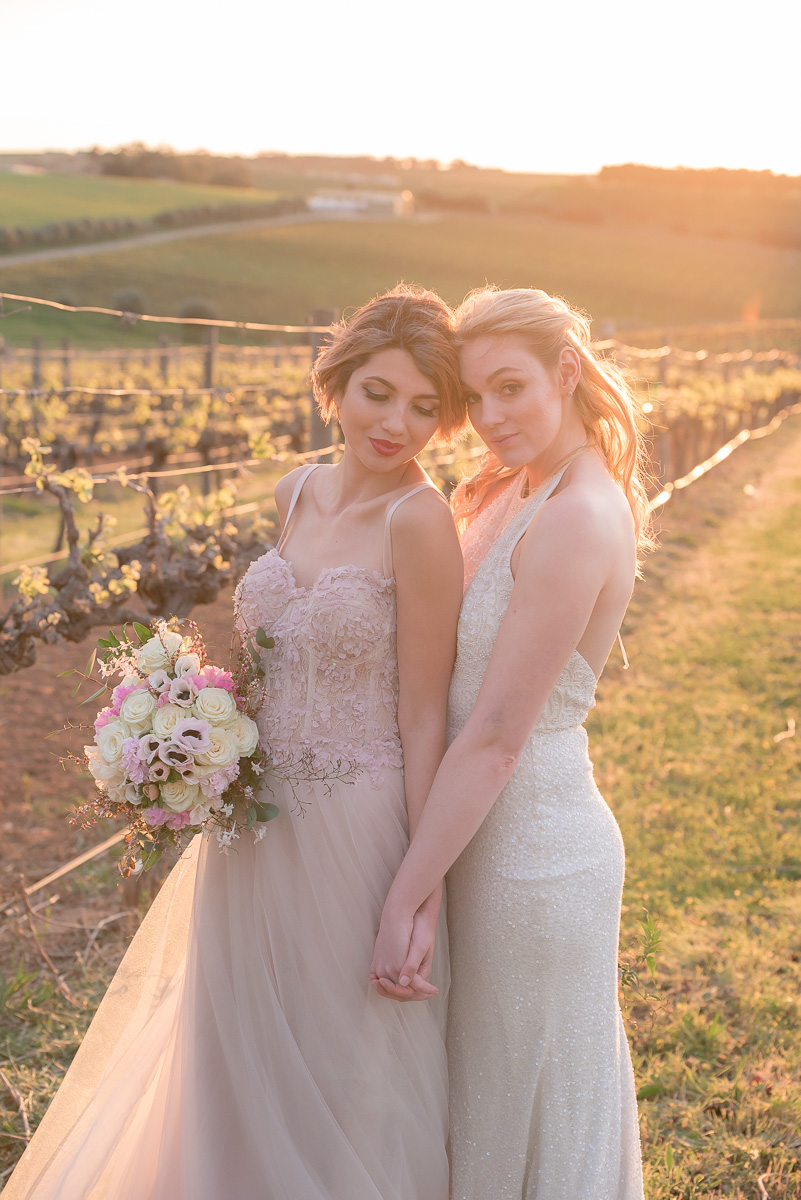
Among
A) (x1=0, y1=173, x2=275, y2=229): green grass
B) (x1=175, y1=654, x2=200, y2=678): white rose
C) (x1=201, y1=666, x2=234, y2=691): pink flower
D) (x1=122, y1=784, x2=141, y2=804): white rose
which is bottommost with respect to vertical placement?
(x1=122, y1=784, x2=141, y2=804): white rose

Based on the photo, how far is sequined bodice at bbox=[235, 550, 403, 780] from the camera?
6.72 ft

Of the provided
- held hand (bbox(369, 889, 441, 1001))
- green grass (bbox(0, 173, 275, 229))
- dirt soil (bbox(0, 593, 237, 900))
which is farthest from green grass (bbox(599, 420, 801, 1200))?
green grass (bbox(0, 173, 275, 229))

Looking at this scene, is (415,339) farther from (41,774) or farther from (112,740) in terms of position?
(41,774)

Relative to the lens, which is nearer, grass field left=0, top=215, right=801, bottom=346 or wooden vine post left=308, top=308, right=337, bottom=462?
wooden vine post left=308, top=308, right=337, bottom=462

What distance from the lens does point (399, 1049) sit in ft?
6.61

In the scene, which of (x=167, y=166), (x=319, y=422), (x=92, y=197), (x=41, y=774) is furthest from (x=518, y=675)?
(x=167, y=166)

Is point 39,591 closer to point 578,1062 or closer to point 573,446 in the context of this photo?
point 573,446

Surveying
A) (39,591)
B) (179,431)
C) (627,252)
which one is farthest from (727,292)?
(39,591)

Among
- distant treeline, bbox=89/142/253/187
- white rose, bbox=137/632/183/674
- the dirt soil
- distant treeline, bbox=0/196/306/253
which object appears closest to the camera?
white rose, bbox=137/632/183/674

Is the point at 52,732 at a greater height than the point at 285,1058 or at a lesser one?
lesser

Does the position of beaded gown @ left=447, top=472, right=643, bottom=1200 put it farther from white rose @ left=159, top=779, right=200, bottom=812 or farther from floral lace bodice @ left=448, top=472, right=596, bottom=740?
white rose @ left=159, top=779, right=200, bottom=812

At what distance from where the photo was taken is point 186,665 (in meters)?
1.97

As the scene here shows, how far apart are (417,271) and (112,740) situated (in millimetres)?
47804

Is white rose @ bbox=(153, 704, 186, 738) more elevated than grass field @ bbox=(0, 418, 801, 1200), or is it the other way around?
white rose @ bbox=(153, 704, 186, 738)
